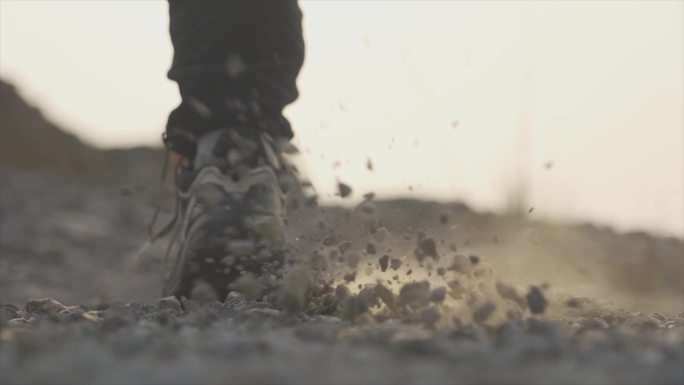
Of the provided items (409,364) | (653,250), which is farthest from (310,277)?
(653,250)

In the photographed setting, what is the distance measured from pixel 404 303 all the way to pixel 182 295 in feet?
2.21

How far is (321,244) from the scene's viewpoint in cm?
256

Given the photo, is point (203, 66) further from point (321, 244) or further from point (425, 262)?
point (425, 262)

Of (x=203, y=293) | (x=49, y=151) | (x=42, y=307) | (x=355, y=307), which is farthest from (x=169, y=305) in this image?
(x=49, y=151)

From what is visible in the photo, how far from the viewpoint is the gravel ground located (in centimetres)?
117

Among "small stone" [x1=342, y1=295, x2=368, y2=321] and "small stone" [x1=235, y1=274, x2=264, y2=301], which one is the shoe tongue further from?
"small stone" [x1=342, y1=295, x2=368, y2=321]

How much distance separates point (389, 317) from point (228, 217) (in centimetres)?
64

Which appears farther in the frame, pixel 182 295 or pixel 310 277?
pixel 182 295

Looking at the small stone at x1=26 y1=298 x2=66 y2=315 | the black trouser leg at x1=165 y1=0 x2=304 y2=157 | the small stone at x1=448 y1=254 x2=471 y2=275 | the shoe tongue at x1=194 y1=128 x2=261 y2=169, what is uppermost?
the black trouser leg at x1=165 y1=0 x2=304 y2=157

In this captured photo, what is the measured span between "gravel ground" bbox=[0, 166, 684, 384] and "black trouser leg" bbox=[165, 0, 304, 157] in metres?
0.25

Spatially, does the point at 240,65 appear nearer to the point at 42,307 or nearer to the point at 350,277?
the point at 350,277

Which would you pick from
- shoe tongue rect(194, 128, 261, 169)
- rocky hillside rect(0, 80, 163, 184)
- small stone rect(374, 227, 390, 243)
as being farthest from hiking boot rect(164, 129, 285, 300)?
rocky hillside rect(0, 80, 163, 184)

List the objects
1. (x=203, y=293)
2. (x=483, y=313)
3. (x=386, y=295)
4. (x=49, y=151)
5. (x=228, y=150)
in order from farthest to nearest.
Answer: (x=49, y=151), (x=228, y=150), (x=203, y=293), (x=386, y=295), (x=483, y=313)

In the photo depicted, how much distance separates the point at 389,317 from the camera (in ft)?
6.48
